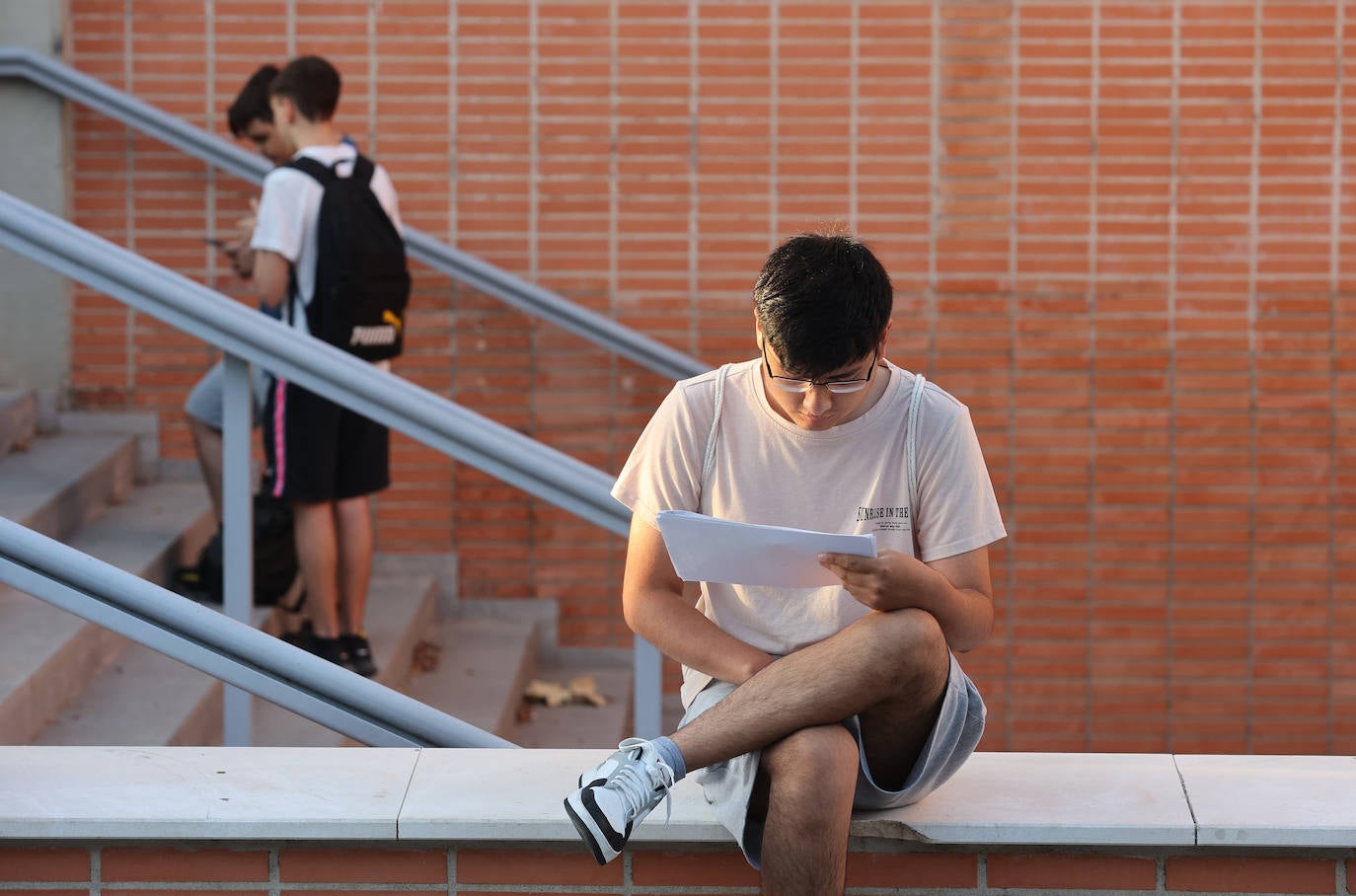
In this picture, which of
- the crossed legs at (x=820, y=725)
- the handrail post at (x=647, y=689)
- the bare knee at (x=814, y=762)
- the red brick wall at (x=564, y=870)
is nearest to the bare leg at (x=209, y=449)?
the handrail post at (x=647, y=689)

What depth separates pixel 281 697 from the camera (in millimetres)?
2766

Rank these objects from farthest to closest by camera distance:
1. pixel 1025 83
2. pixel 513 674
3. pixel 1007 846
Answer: pixel 1025 83, pixel 513 674, pixel 1007 846

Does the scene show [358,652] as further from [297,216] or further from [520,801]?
[520,801]

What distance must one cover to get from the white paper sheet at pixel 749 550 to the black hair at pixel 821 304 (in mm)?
279

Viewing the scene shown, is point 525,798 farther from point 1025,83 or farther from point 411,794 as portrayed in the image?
point 1025,83

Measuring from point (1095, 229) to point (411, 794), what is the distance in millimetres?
3713

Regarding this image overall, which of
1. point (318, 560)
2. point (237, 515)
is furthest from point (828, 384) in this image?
point (318, 560)

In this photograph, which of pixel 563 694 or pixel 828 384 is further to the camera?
pixel 563 694

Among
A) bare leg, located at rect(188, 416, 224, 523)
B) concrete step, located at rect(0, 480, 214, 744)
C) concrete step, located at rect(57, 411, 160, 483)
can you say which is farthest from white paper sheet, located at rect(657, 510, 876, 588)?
concrete step, located at rect(57, 411, 160, 483)

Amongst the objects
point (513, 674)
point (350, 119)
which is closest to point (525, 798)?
point (513, 674)

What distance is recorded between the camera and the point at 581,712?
16.0 feet

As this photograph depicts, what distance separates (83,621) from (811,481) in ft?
7.27

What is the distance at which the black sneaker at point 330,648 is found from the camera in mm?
4062

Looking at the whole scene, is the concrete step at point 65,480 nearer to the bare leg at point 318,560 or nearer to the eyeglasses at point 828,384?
the bare leg at point 318,560
